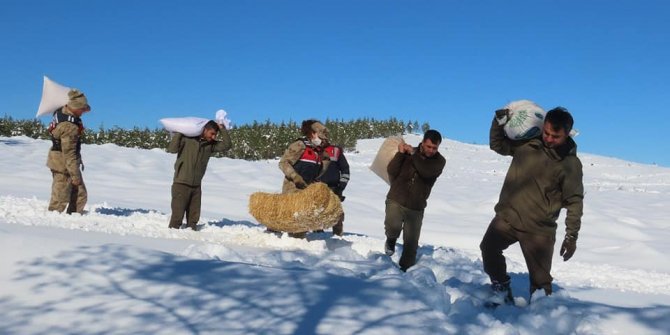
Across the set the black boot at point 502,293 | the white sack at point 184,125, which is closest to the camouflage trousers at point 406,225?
the black boot at point 502,293

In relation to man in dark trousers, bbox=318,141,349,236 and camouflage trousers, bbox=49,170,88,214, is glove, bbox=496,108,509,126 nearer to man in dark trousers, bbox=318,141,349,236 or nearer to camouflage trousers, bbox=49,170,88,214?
man in dark trousers, bbox=318,141,349,236

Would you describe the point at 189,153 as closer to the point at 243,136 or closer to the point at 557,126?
the point at 557,126

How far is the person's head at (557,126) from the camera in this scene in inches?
175

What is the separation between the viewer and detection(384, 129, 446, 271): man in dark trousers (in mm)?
6465

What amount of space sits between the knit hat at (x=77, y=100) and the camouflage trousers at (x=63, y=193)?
1095 mm

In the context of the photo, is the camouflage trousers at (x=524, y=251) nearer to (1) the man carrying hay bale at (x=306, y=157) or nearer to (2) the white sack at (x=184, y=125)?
(1) the man carrying hay bale at (x=306, y=157)

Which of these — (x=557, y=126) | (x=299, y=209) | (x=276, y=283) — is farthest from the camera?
(x=299, y=209)

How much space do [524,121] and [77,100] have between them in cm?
690

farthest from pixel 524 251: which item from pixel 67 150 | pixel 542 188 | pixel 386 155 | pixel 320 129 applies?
pixel 67 150

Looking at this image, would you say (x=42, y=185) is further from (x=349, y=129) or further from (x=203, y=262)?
(x=349, y=129)

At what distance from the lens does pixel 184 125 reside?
841cm

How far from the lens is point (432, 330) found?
3322 millimetres

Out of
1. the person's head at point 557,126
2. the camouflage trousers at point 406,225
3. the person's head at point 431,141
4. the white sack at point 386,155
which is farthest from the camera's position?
the white sack at point 386,155

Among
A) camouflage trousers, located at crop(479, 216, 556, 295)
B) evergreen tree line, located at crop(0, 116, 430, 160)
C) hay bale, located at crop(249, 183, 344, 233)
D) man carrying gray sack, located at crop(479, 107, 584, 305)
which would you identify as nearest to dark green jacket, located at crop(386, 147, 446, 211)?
hay bale, located at crop(249, 183, 344, 233)
